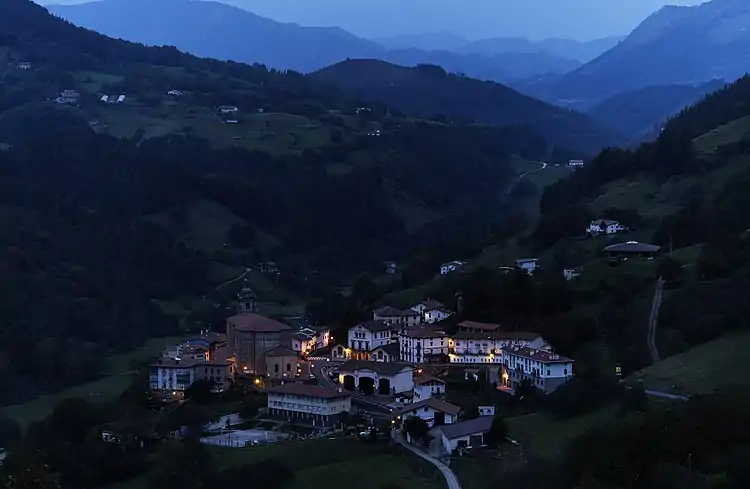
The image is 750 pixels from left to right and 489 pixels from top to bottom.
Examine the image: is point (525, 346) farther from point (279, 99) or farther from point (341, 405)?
point (279, 99)

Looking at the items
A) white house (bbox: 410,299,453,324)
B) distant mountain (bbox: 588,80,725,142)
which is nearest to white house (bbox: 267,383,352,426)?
white house (bbox: 410,299,453,324)

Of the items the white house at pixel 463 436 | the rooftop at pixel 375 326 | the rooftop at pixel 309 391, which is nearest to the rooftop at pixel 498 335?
the rooftop at pixel 375 326

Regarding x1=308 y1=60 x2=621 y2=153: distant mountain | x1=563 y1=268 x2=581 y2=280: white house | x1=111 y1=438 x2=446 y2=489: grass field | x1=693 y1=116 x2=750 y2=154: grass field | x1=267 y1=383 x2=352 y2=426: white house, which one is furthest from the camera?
x1=308 y1=60 x2=621 y2=153: distant mountain

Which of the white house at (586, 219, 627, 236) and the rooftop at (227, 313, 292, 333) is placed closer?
the rooftop at (227, 313, 292, 333)

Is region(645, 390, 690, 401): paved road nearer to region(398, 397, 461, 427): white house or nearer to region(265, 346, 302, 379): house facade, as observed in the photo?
region(398, 397, 461, 427): white house

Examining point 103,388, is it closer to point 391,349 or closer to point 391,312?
point 391,312

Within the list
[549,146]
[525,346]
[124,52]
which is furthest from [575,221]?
[124,52]

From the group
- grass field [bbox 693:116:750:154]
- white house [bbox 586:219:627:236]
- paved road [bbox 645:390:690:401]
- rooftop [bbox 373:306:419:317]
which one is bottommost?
paved road [bbox 645:390:690:401]
